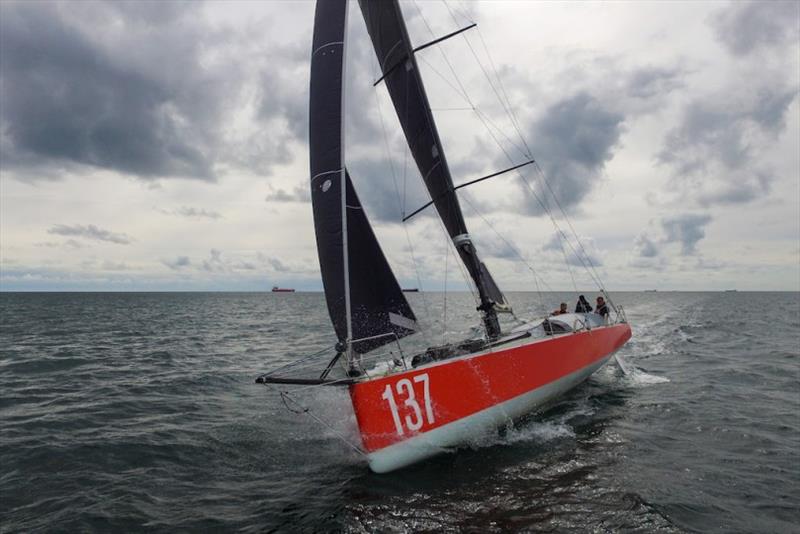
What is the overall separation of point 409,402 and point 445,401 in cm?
60

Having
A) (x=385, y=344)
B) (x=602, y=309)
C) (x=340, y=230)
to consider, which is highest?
(x=340, y=230)

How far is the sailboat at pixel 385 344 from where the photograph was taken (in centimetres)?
652

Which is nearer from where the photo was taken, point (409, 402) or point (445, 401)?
point (409, 402)

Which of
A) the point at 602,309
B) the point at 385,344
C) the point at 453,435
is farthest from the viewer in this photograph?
the point at 602,309

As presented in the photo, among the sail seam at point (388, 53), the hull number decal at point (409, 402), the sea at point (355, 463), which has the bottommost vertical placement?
the sea at point (355, 463)

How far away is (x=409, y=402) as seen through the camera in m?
6.58

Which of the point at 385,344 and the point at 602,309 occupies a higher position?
the point at 385,344

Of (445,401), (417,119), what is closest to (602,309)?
(417,119)

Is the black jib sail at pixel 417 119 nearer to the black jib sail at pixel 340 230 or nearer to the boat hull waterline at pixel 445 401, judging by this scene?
the boat hull waterline at pixel 445 401

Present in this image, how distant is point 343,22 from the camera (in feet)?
24.9

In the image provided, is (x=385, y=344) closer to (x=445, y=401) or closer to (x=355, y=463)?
(x=445, y=401)

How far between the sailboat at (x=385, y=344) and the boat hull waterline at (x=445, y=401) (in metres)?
0.02

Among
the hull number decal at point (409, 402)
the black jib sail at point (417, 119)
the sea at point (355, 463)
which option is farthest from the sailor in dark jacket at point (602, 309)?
the hull number decal at point (409, 402)

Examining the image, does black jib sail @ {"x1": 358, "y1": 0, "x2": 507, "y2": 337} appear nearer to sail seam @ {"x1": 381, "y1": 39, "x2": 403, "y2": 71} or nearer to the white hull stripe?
sail seam @ {"x1": 381, "y1": 39, "x2": 403, "y2": 71}
